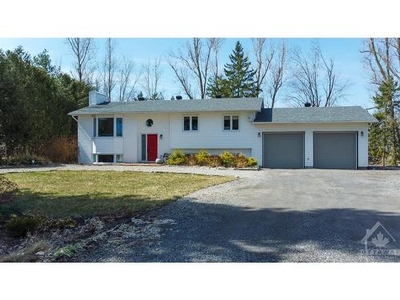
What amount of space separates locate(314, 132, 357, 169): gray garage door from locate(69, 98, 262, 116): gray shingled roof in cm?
392

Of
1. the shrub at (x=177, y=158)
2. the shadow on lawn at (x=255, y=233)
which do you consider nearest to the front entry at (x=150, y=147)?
the shrub at (x=177, y=158)

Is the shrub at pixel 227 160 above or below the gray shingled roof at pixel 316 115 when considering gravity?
below

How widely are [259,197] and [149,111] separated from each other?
41.1 ft

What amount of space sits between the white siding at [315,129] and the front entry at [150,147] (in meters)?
6.06

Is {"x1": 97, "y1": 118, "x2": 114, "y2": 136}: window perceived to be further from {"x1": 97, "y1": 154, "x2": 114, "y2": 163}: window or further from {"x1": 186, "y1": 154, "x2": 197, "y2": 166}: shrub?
{"x1": 186, "y1": 154, "x2": 197, "y2": 166}: shrub

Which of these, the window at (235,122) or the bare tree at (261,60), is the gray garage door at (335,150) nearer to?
the window at (235,122)

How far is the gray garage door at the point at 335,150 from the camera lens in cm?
1762

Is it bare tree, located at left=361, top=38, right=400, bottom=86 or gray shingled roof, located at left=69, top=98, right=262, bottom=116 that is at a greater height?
bare tree, located at left=361, top=38, right=400, bottom=86

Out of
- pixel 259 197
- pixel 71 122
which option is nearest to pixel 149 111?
pixel 71 122

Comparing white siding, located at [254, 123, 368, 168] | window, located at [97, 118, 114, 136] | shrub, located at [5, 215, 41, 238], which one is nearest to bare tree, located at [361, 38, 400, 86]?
white siding, located at [254, 123, 368, 168]

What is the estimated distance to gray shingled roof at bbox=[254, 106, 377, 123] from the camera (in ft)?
57.3

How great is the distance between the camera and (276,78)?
1266 inches
